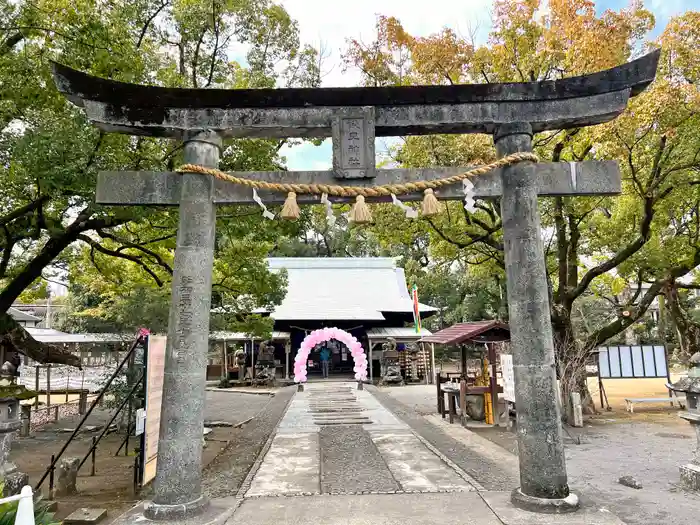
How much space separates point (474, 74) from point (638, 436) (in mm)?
8856

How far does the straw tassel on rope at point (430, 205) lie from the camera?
535 cm

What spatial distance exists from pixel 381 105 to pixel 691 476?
6519 mm

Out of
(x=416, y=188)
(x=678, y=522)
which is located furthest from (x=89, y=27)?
(x=678, y=522)

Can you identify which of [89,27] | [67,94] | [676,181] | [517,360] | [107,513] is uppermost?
[89,27]

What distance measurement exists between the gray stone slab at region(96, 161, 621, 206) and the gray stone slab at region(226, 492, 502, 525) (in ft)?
11.5

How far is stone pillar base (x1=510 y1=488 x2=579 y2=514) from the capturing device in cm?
488

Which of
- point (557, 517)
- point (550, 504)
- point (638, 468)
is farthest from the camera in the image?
point (638, 468)

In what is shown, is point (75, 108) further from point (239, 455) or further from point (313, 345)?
point (313, 345)

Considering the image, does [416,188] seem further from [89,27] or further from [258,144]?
[89,27]

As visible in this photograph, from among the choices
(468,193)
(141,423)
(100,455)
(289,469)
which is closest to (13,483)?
(141,423)

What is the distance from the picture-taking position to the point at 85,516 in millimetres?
5742

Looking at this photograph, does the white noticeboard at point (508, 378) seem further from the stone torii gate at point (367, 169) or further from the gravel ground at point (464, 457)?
the stone torii gate at point (367, 169)

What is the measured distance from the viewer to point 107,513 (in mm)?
6129

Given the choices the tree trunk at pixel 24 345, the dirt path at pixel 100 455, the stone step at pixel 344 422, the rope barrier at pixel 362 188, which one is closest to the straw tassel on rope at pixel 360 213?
the rope barrier at pixel 362 188
